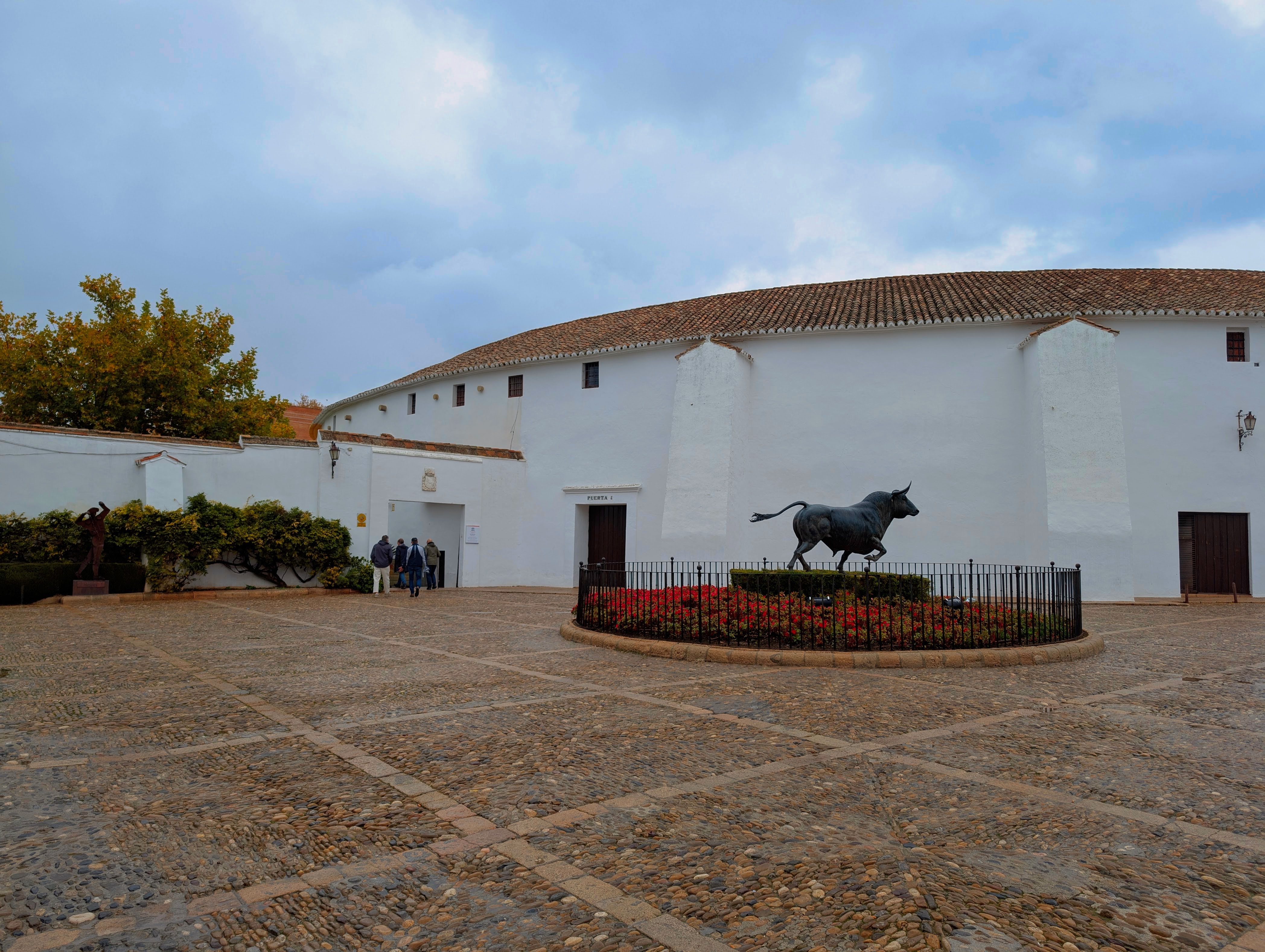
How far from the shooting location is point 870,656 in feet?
25.4

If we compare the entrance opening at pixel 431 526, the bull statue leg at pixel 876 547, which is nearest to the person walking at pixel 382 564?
the entrance opening at pixel 431 526

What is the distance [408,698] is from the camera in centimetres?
602

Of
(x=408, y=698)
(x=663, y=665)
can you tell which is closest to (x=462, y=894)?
(x=408, y=698)

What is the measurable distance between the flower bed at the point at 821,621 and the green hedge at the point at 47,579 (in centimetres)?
1034

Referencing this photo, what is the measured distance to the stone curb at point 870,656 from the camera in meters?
7.71

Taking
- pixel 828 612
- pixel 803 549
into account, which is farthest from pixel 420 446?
pixel 828 612

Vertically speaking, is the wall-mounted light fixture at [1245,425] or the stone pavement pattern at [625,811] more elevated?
the wall-mounted light fixture at [1245,425]

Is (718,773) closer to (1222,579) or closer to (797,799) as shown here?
(797,799)

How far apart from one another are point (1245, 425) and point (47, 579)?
23.6m

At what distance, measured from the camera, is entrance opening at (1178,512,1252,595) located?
16.9 meters

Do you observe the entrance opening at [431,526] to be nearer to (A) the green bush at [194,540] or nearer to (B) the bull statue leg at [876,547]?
(A) the green bush at [194,540]

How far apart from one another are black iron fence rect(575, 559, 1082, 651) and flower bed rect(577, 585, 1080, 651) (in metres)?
0.01

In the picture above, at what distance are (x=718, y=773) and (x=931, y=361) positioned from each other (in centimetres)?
1590

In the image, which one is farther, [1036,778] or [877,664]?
[877,664]
